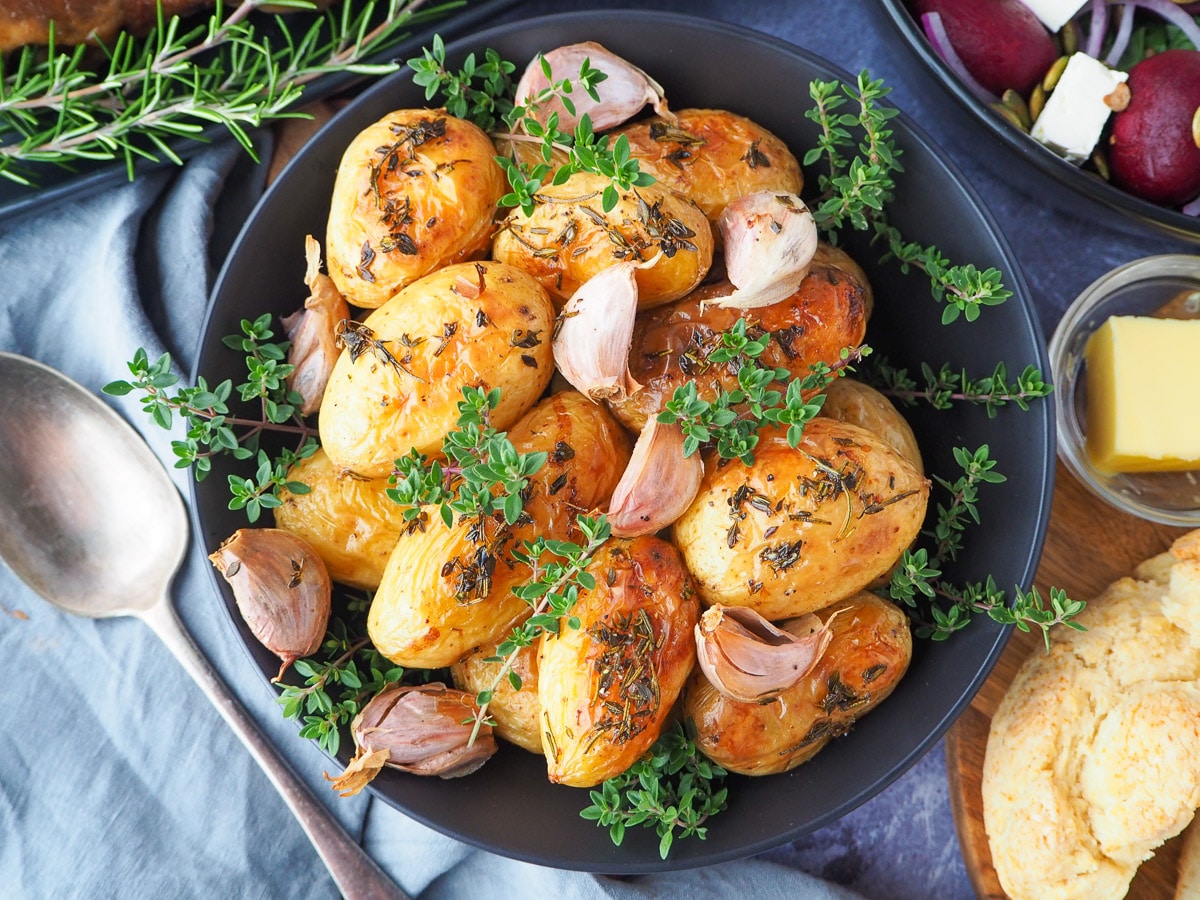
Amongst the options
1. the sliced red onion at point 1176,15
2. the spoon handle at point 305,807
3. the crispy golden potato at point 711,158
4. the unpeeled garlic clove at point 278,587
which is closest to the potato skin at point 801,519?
the crispy golden potato at point 711,158

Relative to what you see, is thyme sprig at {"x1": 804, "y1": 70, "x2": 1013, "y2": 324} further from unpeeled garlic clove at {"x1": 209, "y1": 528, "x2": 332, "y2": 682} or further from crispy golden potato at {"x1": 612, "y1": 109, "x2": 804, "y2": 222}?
unpeeled garlic clove at {"x1": 209, "y1": 528, "x2": 332, "y2": 682}

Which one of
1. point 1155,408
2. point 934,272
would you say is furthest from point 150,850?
point 1155,408

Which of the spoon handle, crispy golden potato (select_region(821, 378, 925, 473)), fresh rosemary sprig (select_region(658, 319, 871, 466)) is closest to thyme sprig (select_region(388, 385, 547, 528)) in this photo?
fresh rosemary sprig (select_region(658, 319, 871, 466))

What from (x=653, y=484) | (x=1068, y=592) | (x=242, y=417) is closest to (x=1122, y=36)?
(x=1068, y=592)

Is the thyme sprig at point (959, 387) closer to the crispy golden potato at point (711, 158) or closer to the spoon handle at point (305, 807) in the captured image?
the crispy golden potato at point (711, 158)

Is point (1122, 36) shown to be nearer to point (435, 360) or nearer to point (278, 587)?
point (435, 360)

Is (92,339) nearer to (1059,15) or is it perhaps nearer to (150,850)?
(150,850)
